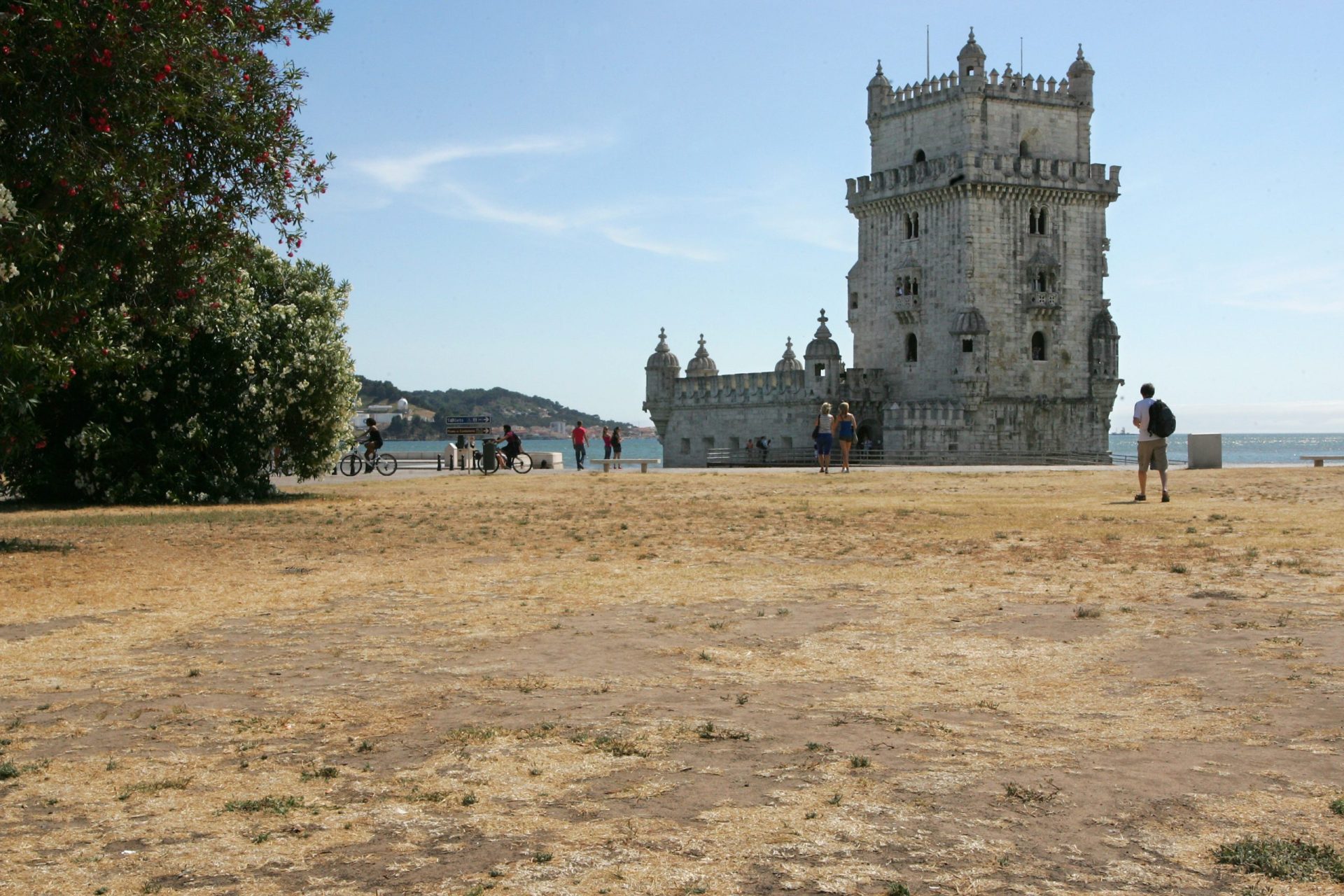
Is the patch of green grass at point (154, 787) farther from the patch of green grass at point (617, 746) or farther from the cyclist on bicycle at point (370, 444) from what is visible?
the cyclist on bicycle at point (370, 444)

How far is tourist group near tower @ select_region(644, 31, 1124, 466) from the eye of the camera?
5694 cm

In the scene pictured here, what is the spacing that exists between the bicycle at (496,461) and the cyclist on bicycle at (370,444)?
129 inches

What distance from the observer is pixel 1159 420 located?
21734 millimetres

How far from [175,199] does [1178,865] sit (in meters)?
15.0

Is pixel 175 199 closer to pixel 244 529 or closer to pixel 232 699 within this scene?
pixel 244 529

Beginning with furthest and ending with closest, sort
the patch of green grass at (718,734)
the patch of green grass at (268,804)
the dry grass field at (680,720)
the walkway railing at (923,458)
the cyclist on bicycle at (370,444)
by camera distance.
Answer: the walkway railing at (923,458) < the cyclist on bicycle at (370,444) < the patch of green grass at (718,734) < the patch of green grass at (268,804) < the dry grass field at (680,720)

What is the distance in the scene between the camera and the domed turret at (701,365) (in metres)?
67.8

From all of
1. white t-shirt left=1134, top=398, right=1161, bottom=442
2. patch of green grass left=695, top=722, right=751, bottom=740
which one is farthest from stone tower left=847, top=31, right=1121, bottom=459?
patch of green grass left=695, top=722, right=751, bottom=740

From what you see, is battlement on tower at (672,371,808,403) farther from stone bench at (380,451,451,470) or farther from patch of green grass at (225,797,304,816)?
patch of green grass at (225,797,304,816)

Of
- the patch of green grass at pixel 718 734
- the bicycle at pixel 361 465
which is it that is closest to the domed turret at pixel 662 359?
the bicycle at pixel 361 465

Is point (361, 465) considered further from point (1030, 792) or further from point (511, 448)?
point (1030, 792)

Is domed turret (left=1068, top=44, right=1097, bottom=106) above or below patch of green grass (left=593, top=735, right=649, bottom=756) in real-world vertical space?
above

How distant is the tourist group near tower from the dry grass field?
141 ft

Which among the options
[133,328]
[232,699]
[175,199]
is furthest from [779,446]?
[232,699]
